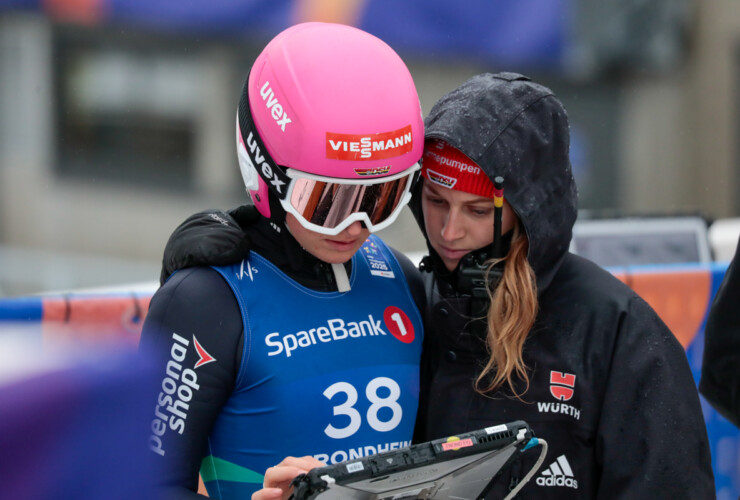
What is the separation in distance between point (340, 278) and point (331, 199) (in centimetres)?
29

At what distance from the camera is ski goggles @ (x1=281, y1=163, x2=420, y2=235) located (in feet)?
7.19

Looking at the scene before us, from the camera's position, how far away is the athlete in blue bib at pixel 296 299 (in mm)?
2119

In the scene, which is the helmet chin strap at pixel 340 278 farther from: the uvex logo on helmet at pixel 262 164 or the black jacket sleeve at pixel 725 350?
the black jacket sleeve at pixel 725 350

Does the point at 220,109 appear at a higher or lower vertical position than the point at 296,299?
lower

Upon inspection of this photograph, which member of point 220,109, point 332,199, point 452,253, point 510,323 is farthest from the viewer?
point 220,109

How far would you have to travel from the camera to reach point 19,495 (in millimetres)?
1138

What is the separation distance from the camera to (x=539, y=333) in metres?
2.48

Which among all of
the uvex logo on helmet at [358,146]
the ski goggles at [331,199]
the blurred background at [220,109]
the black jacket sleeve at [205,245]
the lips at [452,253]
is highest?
the uvex logo on helmet at [358,146]

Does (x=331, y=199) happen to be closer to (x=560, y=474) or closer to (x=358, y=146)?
(x=358, y=146)

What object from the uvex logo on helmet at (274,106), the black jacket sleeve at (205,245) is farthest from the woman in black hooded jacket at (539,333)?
the black jacket sleeve at (205,245)

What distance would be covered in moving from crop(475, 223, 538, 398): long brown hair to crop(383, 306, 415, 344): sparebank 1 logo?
0.68 feet

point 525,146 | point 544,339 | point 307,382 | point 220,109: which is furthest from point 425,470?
point 220,109

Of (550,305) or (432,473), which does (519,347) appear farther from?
(432,473)

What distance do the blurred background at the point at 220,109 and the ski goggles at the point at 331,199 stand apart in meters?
7.47
